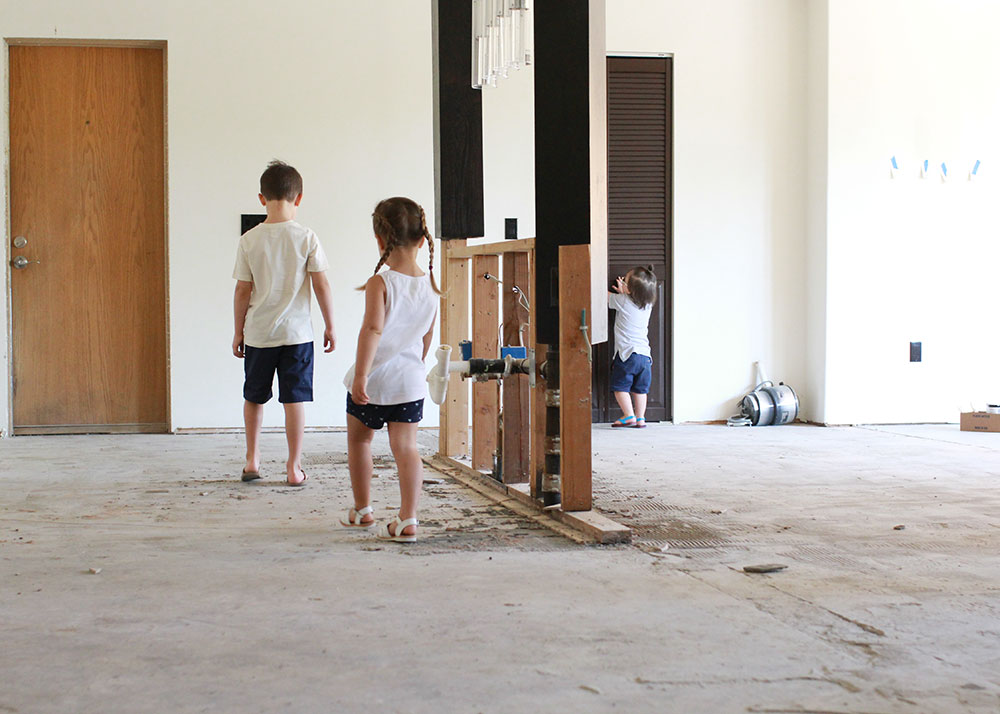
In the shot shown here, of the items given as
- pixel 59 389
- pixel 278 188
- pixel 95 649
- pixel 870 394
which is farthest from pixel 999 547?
pixel 59 389

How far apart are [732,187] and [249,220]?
9.71ft

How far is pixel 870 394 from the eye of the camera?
262 inches

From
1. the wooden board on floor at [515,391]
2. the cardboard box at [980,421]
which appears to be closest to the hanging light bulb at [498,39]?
the wooden board on floor at [515,391]

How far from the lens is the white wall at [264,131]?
19.9ft

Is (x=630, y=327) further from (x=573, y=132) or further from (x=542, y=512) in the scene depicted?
(x=573, y=132)

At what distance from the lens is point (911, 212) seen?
668 centimetres

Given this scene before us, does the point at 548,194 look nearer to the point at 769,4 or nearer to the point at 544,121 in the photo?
the point at 544,121

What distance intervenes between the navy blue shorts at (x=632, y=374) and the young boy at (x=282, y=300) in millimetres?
2732

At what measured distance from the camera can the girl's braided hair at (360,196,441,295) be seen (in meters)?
2.99

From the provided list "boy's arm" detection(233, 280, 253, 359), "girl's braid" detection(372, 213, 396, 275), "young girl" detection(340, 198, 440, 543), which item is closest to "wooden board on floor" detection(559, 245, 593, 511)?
"young girl" detection(340, 198, 440, 543)

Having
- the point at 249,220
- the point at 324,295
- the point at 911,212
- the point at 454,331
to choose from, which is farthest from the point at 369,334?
the point at 911,212

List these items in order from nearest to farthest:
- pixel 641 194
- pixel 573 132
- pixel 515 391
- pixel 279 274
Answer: pixel 573 132
pixel 515 391
pixel 279 274
pixel 641 194

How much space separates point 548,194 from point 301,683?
1888 millimetres

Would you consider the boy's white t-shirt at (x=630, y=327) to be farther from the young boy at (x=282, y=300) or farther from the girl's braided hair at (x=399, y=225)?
the girl's braided hair at (x=399, y=225)
